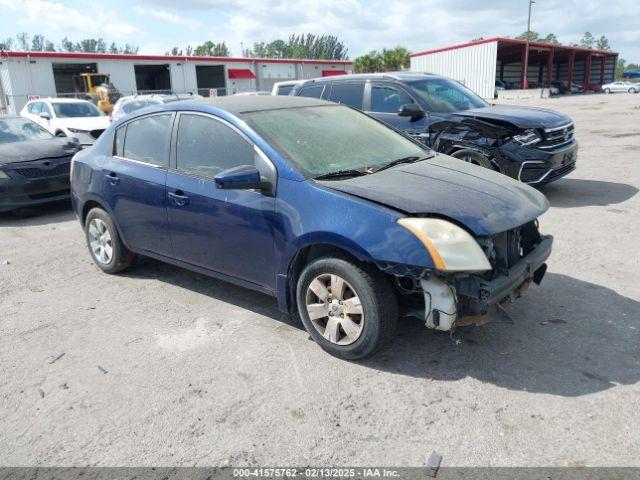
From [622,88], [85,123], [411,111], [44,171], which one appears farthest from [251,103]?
[622,88]

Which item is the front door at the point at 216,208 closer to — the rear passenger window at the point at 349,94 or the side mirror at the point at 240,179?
the side mirror at the point at 240,179

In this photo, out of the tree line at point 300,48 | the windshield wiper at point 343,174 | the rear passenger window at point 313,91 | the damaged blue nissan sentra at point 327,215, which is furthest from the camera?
the tree line at point 300,48

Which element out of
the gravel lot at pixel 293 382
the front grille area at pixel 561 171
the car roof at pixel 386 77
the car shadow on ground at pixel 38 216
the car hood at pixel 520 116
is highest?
the car roof at pixel 386 77

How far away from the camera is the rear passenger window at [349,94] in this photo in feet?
27.6

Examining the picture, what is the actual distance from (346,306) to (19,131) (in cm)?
829

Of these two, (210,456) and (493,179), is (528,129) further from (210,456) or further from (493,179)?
(210,456)

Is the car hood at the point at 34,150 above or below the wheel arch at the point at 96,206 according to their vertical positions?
above

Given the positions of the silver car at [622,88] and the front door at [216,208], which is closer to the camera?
the front door at [216,208]

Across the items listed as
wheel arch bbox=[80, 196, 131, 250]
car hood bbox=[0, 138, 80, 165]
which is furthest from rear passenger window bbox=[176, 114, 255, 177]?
car hood bbox=[0, 138, 80, 165]

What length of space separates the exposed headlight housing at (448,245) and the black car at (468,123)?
438cm

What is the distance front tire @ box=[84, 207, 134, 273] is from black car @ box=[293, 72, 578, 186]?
438 cm

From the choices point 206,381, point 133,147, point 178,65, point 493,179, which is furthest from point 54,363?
point 178,65

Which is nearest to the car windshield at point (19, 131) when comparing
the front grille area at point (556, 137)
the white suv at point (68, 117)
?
the white suv at point (68, 117)

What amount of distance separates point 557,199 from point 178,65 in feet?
132
